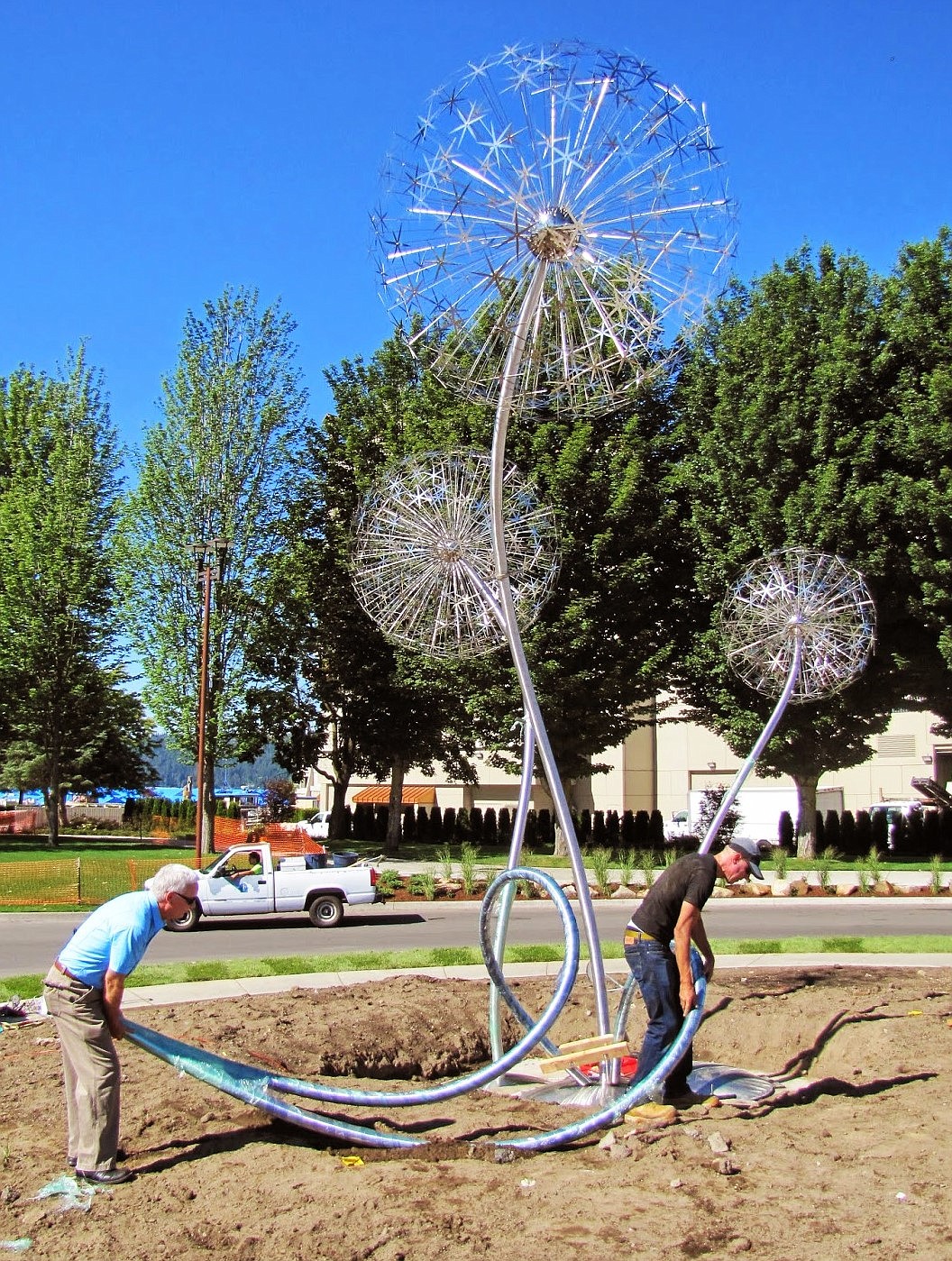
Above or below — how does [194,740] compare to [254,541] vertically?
below

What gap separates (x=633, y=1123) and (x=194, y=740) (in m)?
29.9

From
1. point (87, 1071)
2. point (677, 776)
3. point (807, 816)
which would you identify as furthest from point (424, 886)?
point (677, 776)

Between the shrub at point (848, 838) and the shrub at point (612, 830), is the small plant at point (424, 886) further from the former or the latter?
the shrub at point (612, 830)

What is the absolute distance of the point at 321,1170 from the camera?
19.0ft

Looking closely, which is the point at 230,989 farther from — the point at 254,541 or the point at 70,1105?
the point at 254,541

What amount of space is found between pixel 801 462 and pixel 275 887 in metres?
14.3

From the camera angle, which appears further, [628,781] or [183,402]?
[628,781]

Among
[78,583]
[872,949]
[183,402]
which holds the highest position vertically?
[183,402]

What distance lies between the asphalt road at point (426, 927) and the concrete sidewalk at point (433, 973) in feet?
8.68

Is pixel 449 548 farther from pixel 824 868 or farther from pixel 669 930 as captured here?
pixel 824 868

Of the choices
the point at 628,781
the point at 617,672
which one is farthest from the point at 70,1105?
the point at 628,781

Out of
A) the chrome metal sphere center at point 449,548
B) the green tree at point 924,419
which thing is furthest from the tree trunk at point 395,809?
the chrome metal sphere center at point 449,548

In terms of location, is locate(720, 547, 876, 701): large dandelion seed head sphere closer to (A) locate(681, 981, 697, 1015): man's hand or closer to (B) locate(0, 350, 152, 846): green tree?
(A) locate(681, 981, 697, 1015): man's hand

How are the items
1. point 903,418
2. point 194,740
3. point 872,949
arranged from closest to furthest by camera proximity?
1. point 872,949
2. point 903,418
3. point 194,740
